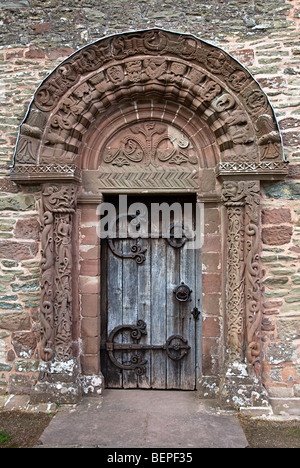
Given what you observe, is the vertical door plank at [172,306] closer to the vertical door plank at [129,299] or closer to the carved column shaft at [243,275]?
the vertical door plank at [129,299]

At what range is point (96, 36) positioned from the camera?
4.31 meters

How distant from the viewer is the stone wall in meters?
4.16

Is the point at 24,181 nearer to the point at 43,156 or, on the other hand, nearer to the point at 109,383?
the point at 43,156

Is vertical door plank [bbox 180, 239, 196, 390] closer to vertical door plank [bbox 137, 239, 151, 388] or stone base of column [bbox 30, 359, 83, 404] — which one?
vertical door plank [bbox 137, 239, 151, 388]

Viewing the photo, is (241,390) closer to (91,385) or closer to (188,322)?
(188,322)

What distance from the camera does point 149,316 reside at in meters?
4.57

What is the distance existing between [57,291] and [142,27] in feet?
10.0

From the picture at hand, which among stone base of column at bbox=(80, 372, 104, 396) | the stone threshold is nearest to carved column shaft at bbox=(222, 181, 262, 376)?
stone base of column at bbox=(80, 372, 104, 396)

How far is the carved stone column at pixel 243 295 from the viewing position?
3.99 meters

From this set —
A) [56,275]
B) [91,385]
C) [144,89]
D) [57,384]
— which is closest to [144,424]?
[91,385]

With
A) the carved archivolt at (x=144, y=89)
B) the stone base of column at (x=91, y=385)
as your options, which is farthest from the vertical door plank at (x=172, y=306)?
the carved archivolt at (x=144, y=89)

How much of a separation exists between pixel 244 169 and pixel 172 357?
2.31 meters

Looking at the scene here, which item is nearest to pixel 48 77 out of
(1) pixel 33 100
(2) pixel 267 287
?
(1) pixel 33 100

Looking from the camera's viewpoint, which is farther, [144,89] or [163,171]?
[163,171]
